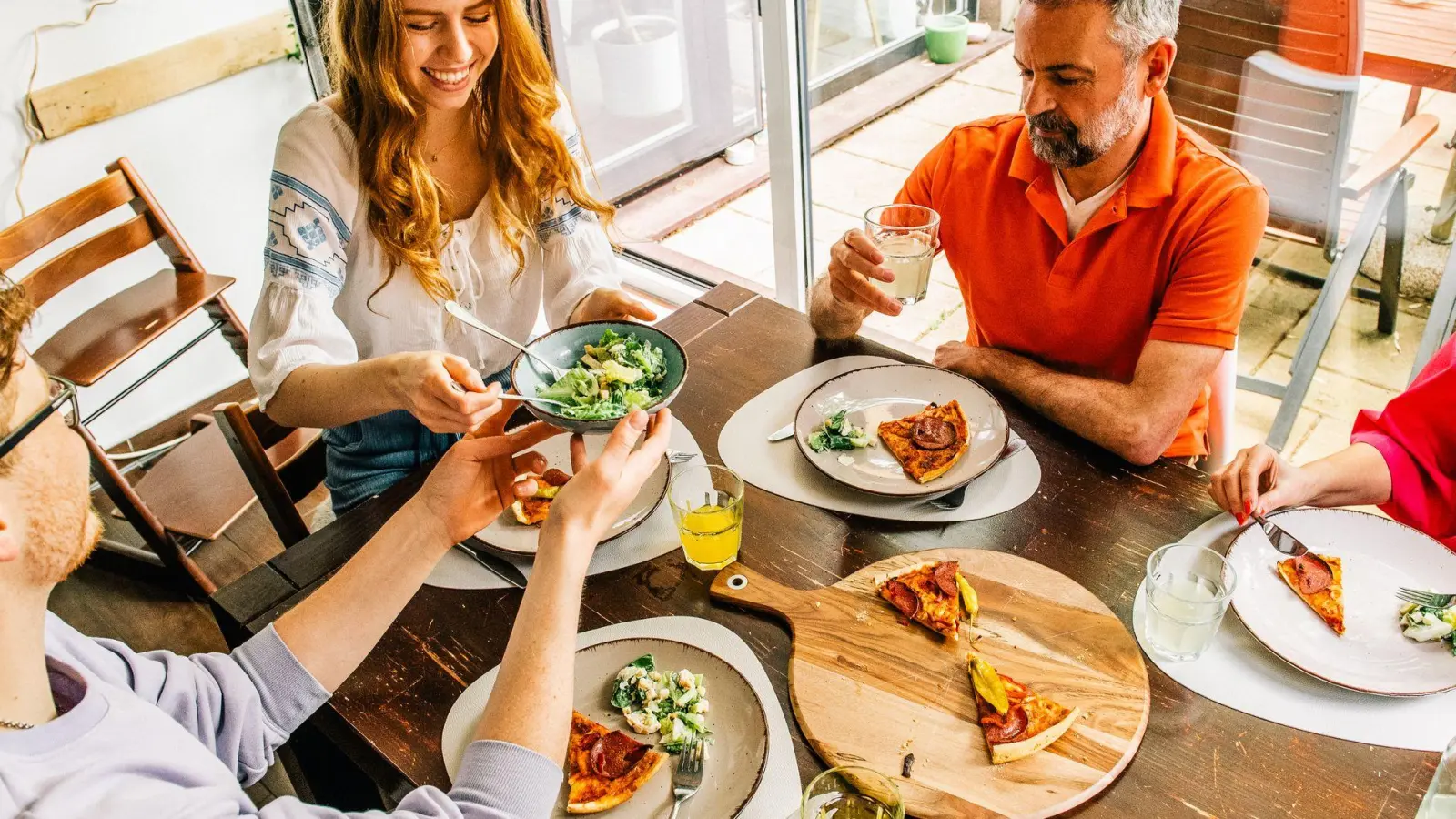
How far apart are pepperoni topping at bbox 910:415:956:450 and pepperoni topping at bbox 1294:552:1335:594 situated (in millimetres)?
506

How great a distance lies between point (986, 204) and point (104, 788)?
65.4 inches

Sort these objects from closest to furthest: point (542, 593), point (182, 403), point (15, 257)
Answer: point (542, 593) → point (15, 257) → point (182, 403)

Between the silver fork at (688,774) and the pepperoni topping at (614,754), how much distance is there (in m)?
0.05

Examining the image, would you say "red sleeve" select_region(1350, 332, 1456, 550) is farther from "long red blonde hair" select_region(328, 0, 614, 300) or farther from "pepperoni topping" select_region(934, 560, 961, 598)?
"long red blonde hair" select_region(328, 0, 614, 300)

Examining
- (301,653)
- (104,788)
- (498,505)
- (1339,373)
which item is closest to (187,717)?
(301,653)

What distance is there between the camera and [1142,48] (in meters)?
1.68

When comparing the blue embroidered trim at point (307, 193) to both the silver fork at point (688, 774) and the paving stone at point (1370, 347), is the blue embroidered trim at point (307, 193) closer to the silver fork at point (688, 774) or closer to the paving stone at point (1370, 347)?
the silver fork at point (688, 774)

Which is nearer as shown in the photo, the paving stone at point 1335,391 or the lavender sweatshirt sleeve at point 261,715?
the lavender sweatshirt sleeve at point 261,715

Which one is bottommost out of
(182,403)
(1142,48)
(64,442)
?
(182,403)

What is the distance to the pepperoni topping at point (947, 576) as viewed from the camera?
1323mm

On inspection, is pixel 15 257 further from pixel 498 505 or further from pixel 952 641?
pixel 952 641

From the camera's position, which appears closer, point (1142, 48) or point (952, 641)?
point (952, 641)

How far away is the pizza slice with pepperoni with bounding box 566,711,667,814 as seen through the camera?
1146 millimetres

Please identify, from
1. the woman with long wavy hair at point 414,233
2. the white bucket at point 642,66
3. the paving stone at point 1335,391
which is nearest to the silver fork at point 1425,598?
the woman with long wavy hair at point 414,233
